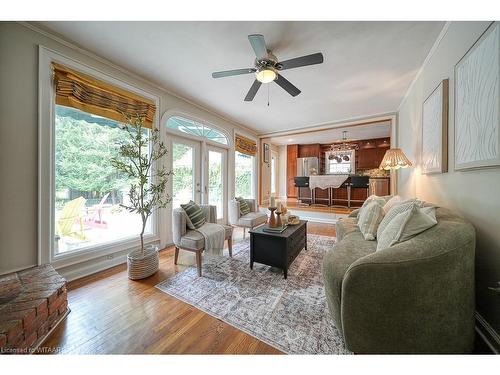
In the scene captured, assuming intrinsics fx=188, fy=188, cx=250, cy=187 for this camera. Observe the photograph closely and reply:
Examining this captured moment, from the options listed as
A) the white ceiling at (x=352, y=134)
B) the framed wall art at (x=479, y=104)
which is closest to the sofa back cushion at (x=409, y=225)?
the framed wall art at (x=479, y=104)

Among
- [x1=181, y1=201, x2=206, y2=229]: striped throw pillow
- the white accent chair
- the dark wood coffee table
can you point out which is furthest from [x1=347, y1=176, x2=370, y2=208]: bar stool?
[x1=181, y1=201, x2=206, y2=229]: striped throw pillow

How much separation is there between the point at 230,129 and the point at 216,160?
92 cm

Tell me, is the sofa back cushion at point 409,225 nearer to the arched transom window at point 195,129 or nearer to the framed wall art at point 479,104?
the framed wall art at point 479,104

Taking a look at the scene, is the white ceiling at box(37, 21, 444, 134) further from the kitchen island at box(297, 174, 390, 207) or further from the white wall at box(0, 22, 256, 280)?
the kitchen island at box(297, 174, 390, 207)

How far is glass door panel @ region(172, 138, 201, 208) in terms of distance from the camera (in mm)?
3396

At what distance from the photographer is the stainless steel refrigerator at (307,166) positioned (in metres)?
8.04

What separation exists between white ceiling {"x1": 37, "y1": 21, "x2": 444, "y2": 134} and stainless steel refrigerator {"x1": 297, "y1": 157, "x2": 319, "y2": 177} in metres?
4.52

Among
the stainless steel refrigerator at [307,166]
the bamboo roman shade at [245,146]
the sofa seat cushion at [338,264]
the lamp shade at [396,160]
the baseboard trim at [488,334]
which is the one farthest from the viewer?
the stainless steel refrigerator at [307,166]

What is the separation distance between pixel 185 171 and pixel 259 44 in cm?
255

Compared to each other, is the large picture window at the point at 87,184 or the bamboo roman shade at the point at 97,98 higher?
the bamboo roman shade at the point at 97,98

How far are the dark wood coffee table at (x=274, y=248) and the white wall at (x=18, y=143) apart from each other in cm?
226

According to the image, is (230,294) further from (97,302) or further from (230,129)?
(230,129)
